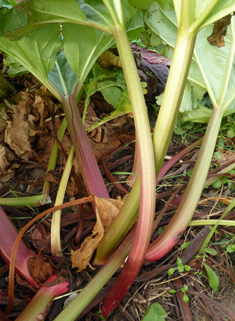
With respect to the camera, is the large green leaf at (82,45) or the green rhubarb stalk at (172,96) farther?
the large green leaf at (82,45)

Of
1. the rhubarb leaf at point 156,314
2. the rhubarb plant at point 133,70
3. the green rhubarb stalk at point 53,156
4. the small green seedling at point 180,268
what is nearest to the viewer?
the rhubarb leaf at point 156,314

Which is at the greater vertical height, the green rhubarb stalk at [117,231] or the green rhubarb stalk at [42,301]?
the green rhubarb stalk at [117,231]

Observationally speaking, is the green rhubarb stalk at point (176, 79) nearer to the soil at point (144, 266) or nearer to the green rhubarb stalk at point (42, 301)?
the soil at point (144, 266)

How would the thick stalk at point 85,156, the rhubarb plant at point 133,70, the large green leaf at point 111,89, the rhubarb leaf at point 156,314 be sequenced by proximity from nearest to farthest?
the rhubarb leaf at point 156,314, the rhubarb plant at point 133,70, the thick stalk at point 85,156, the large green leaf at point 111,89

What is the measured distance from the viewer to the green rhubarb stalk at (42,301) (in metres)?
0.89

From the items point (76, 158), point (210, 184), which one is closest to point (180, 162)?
point (210, 184)

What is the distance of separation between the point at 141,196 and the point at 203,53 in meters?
0.83

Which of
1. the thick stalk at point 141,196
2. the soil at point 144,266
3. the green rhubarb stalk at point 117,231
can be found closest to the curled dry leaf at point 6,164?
the soil at point 144,266

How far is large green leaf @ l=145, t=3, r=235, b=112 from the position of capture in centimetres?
125

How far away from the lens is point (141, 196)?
93 centimetres

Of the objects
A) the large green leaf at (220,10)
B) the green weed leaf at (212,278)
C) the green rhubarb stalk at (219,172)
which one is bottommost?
the green weed leaf at (212,278)

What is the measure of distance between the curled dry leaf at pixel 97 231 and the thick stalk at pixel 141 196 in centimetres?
14

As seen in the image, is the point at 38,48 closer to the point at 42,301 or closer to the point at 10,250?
the point at 10,250

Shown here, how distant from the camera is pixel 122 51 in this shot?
1005mm
